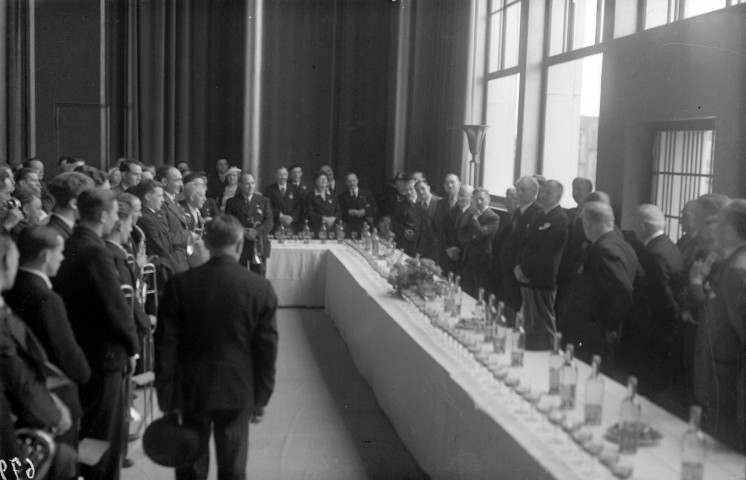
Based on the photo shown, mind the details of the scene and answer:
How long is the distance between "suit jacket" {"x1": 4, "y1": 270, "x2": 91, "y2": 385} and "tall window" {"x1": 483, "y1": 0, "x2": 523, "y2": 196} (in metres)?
8.64

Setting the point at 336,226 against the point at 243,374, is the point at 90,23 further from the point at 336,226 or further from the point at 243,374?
the point at 243,374

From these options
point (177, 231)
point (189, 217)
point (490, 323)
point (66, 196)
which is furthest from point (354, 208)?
point (66, 196)

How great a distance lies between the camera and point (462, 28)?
11500 millimetres

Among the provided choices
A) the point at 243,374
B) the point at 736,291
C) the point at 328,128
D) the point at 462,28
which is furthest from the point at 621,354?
the point at 328,128

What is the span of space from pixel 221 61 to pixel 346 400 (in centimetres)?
857

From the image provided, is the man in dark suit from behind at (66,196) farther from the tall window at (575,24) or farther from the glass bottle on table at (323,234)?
the tall window at (575,24)

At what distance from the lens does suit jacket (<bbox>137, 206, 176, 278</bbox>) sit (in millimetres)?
5598

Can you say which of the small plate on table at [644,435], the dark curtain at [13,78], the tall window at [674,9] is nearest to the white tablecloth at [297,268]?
the tall window at [674,9]

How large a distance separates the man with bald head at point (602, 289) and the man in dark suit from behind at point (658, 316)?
0.31 feet

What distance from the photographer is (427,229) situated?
8367 mm

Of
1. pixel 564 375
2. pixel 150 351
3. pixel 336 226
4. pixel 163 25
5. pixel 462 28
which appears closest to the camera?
pixel 564 375

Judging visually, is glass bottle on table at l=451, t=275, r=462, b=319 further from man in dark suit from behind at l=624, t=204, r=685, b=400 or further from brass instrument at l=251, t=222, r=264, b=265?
brass instrument at l=251, t=222, r=264, b=265

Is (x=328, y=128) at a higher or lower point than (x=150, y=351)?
higher

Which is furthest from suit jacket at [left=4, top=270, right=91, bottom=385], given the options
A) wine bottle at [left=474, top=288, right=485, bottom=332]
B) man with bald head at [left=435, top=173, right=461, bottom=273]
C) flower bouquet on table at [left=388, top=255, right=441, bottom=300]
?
man with bald head at [left=435, top=173, right=461, bottom=273]
